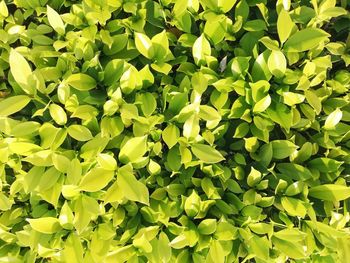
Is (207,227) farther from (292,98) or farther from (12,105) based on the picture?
(12,105)

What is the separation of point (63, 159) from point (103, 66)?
1.52ft

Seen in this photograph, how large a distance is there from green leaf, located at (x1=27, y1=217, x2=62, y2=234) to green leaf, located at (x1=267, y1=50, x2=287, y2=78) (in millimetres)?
1033

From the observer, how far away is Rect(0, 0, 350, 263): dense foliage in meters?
1.68

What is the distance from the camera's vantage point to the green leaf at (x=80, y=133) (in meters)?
1.67

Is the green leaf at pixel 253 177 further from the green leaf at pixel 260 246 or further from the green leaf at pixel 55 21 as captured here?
the green leaf at pixel 55 21

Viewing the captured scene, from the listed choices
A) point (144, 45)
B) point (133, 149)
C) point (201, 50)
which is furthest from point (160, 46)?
point (133, 149)

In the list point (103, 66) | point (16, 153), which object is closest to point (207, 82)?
point (103, 66)

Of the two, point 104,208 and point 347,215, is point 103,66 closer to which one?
point 104,208

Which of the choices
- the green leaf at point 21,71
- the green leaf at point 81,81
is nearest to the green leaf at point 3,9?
the green leaf at point 21,71

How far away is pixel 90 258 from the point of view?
1.72 metres

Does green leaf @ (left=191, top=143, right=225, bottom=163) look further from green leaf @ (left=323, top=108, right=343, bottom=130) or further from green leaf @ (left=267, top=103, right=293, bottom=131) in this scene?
green leaf @ (left=323, top=108, right=343, bottom=130)

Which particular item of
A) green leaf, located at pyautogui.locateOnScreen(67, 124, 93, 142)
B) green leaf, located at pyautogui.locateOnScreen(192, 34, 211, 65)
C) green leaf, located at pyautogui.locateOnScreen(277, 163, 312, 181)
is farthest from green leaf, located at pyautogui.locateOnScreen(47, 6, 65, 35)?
green leaf, located at pyautogui.locateOnScreen(277, 163, 312, 181)

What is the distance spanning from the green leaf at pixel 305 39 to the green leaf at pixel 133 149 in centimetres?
71

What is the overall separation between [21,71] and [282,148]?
108 centimetres
